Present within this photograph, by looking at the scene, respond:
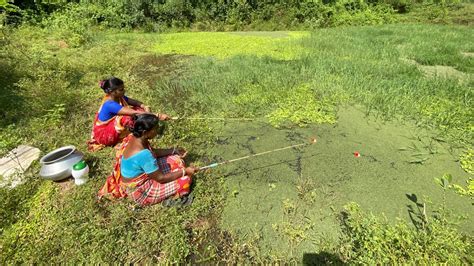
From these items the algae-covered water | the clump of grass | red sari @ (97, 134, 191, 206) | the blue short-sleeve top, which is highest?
the blue short-sleeve top

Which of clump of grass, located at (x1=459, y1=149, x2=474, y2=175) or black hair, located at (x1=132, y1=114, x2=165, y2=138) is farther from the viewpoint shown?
clump of grass, located at (x1=459, y1=149, x2=474, y2=175)

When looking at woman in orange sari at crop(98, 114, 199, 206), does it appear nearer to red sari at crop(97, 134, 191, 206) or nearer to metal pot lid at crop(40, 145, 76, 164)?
red sari at crop(97, 134, 191, 206)

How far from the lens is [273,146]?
371 cm

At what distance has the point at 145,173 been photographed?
2.62 meters

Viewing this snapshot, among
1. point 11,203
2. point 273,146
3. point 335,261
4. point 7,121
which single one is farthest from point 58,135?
point 335,261

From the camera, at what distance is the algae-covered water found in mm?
2662

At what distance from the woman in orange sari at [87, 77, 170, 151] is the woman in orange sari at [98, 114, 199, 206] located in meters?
0.75

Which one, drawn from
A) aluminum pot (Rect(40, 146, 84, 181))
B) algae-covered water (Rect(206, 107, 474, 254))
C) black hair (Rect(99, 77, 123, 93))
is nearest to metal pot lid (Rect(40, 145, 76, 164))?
aluminum pot (Rect(40, 146, 84, 181))

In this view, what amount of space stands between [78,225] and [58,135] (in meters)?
1.73

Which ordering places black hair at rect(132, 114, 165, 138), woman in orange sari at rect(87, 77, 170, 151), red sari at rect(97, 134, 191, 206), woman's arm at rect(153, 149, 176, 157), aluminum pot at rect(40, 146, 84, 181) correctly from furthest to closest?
woman in orange sari at rect(87, 77, 170, 151), woman's arm at rect(153, 149, 176, 157), aluminum pot at rect(40, 146, 84, 181), red sari at rect(97, 134, 191, 206), black hair at rect(132, 114, 165, 138)

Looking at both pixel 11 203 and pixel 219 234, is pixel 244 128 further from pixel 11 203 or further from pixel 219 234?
pixel 11 203

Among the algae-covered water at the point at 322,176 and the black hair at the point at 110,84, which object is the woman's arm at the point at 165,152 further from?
the black hair at the point at 110,84

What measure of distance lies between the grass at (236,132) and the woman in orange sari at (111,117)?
16cm

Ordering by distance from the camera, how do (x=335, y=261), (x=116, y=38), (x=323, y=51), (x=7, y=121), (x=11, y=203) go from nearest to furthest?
(x=335, y=261)
(x=11, y=203)
(x=7, y=121)
(x=323, y=51)
(x=116, y=38)
